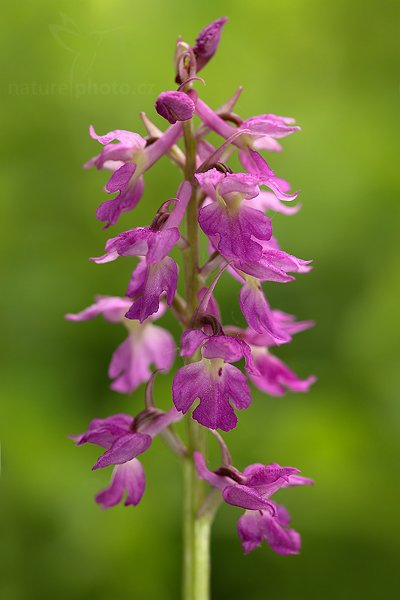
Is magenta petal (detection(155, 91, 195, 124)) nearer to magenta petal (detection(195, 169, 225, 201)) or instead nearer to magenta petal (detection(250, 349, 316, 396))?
magenta petal (detection(195, 169, 225, 201))

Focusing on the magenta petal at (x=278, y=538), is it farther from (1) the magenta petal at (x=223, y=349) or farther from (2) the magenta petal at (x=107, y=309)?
(2) the magenta petal at (x=107, y=309)

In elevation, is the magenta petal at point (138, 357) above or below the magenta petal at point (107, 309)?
below

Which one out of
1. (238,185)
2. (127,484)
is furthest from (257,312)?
(127,484)

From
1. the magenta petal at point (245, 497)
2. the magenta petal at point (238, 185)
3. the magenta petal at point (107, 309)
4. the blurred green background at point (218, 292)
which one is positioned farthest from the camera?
the blurred green background at point (218, 292)

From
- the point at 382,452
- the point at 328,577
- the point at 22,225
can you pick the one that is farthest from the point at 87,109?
the point at 328,577

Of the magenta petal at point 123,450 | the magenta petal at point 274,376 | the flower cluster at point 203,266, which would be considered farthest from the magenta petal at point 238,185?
the magenta petal at point 274,376
